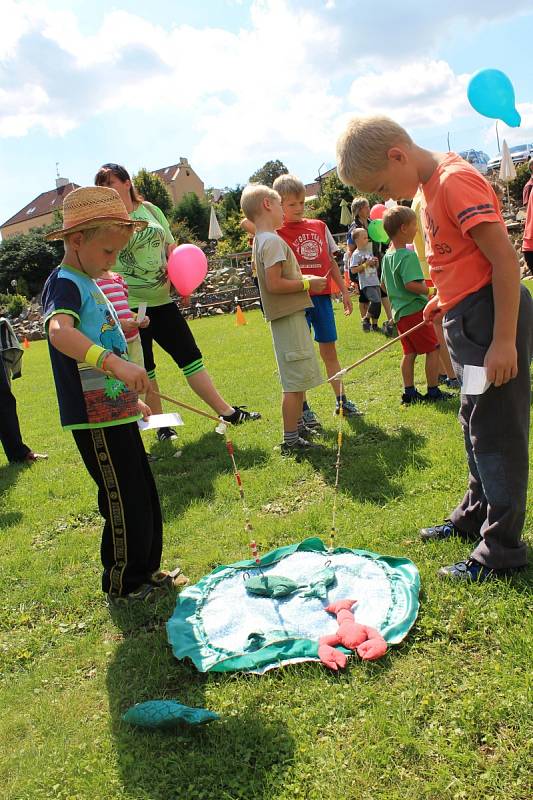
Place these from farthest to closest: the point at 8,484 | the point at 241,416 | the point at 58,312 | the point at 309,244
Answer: the point at 241,416 → the point at 8,484 → the point at 309,244 → the point at 58,312

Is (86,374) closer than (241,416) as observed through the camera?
Yes

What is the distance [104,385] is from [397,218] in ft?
11.8

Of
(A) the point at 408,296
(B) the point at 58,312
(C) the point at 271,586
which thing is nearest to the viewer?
(B) the point at 58,312

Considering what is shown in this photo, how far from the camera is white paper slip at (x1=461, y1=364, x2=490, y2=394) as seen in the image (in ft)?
8.22

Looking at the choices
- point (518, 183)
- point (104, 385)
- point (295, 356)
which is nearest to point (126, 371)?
point (104, 385)

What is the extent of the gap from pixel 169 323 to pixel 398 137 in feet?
11.0

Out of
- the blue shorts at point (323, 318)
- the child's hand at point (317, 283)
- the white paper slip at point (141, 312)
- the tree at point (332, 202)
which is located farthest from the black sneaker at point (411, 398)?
the tree at point (332, 202)

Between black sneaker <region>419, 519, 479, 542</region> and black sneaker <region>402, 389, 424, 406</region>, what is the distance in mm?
2642

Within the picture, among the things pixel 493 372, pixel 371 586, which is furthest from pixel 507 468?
pixel 371 586

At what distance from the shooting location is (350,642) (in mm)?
2574

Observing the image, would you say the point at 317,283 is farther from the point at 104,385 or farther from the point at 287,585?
the point at 287,585

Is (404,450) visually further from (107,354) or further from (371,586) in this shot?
(107,354)

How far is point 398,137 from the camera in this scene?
258 cm

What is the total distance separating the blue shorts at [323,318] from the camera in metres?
5.62
